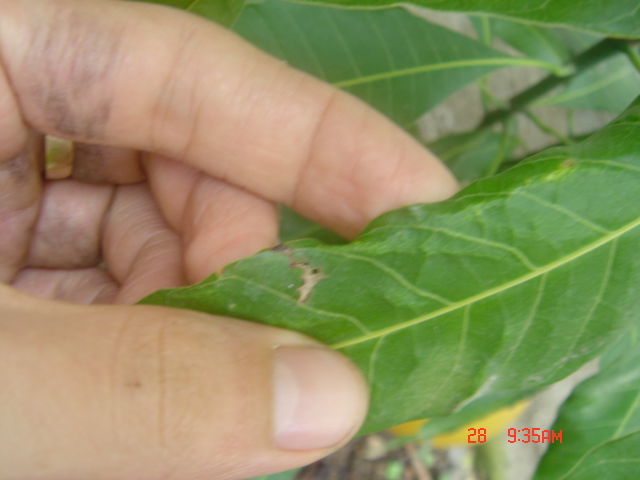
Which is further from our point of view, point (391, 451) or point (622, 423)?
point (391, 451)

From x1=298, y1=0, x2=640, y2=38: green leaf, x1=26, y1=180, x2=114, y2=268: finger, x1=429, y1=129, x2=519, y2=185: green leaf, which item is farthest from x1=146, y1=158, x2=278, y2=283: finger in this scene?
x1=429, y1=129, x2=519, y2=185: green leaf

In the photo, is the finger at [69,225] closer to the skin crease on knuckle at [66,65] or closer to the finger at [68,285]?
the finger at [68,285]

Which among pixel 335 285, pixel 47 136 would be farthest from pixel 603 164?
pixel 47 136

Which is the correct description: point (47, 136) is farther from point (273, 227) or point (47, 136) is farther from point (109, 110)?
point (273, 227)

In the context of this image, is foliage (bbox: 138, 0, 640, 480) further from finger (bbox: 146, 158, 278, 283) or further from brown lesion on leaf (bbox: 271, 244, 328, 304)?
finger (bbox: 146, 158, 278, 283)

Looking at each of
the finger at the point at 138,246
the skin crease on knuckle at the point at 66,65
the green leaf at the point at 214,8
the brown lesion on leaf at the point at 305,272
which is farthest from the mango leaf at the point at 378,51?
the brown lesion on leaf at the point at 305,272
